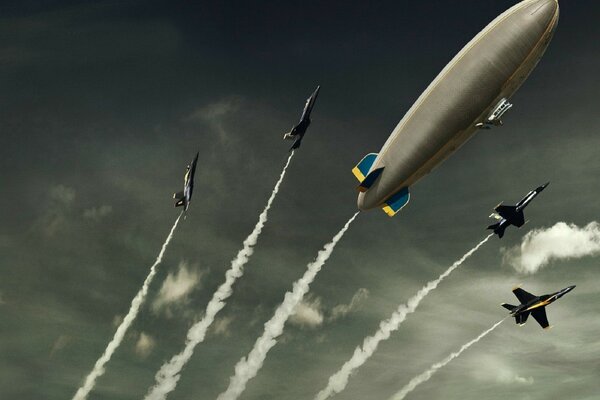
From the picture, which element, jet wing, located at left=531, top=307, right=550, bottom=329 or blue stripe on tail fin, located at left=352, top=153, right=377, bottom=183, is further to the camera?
jet wing, located at left=531, top=307, right=550, bottom=329

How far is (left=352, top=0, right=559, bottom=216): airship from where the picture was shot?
3553 inches

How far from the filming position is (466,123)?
314ft

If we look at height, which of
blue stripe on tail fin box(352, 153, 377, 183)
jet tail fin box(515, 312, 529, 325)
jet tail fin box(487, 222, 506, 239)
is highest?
blue stripe on tail fin box(352, 153, 377, 183)

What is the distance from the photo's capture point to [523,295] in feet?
488

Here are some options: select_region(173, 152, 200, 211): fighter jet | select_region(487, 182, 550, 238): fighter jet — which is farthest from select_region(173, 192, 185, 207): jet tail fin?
select_region(487, 182, 550, 238): fighter jet

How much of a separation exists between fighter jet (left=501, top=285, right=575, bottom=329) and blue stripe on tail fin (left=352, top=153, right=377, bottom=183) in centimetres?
6183

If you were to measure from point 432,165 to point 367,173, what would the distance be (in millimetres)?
15084

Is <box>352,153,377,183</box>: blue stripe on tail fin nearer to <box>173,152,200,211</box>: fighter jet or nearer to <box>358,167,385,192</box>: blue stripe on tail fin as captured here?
<box>358,167,385,192</box>: blue stripe on tail fin

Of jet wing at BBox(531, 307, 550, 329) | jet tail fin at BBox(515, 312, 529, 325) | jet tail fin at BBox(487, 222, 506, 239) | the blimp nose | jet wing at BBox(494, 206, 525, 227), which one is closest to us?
the blimp nose

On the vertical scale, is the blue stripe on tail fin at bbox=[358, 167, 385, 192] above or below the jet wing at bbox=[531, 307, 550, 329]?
above

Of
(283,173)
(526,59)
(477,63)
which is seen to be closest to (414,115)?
(477,63)

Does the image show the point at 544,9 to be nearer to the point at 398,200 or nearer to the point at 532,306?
the point at 398,200

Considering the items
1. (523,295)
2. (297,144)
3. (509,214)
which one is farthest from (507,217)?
(297,144)

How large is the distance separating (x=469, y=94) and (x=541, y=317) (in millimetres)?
83601
